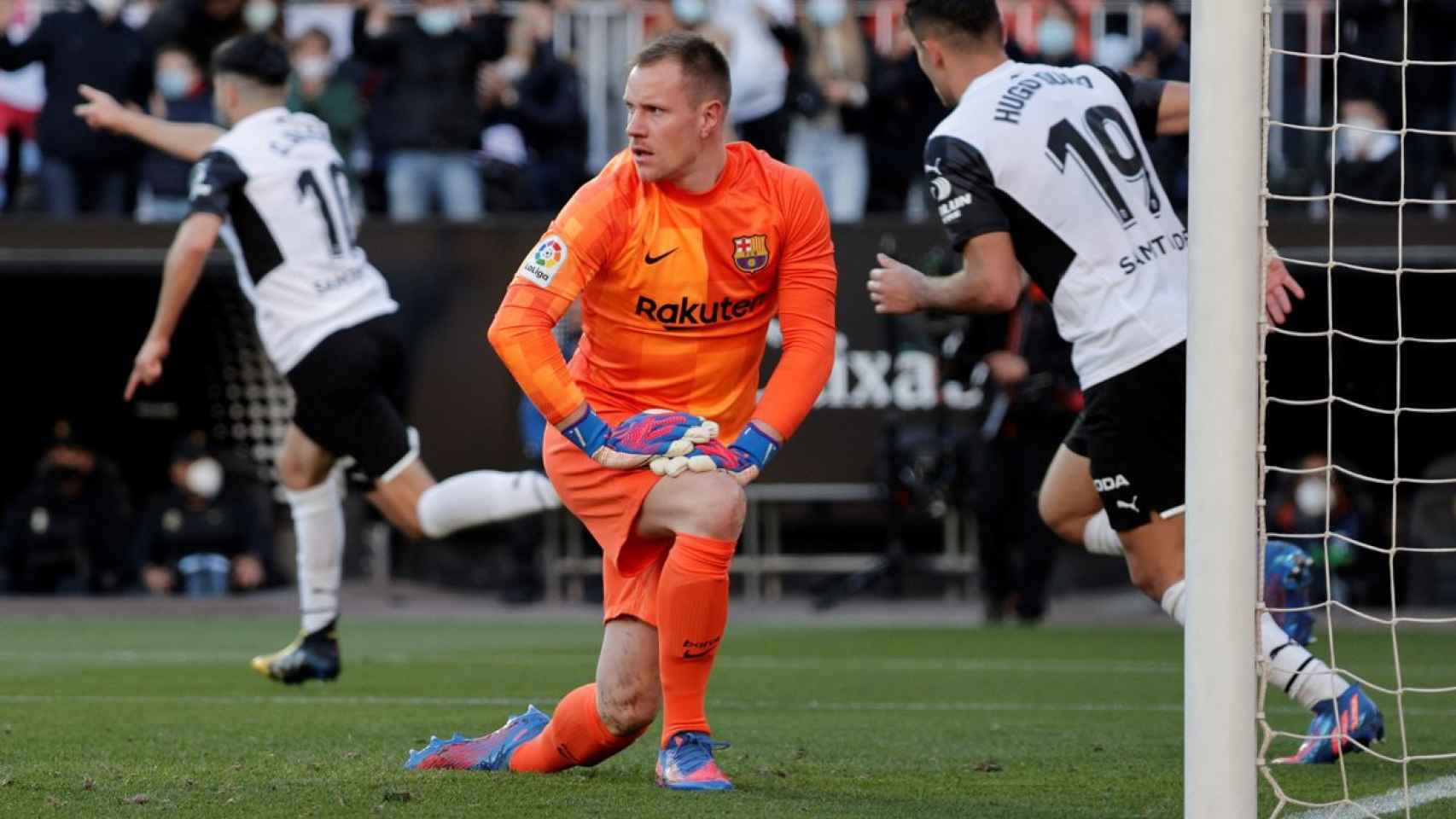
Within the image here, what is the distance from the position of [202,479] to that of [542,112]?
3.68 meters

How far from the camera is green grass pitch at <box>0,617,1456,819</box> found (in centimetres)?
490

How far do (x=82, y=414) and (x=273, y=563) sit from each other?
2.51 meters

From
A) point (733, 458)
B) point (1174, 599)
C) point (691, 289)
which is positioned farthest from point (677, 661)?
point (1174, 599)

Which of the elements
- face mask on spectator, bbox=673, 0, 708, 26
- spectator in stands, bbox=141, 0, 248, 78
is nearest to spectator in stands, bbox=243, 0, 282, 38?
spectator in stands, bbox=141, 0, 248, 78

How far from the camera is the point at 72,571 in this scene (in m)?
15.8

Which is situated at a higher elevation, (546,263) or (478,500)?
(546,263)

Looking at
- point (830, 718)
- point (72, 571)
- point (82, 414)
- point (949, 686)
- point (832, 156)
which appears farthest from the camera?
point (82, 414)

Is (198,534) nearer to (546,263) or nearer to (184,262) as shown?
(184,262)

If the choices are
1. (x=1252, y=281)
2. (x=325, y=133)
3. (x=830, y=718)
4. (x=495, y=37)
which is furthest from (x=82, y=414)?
(x=1252, y=281)

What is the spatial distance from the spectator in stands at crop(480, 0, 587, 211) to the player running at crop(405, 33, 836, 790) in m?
9.50

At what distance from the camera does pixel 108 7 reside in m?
14.9

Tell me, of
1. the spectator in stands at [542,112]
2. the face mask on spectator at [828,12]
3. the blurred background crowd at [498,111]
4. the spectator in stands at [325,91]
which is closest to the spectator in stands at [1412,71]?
the blurred background crowd at [498,111]

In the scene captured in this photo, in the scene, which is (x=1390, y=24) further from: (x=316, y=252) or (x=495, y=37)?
(x=316, y=252)

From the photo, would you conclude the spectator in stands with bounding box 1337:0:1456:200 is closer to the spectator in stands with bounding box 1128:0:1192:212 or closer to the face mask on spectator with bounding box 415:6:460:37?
the spectator in stands with bounding box 1128:0:1192:212
